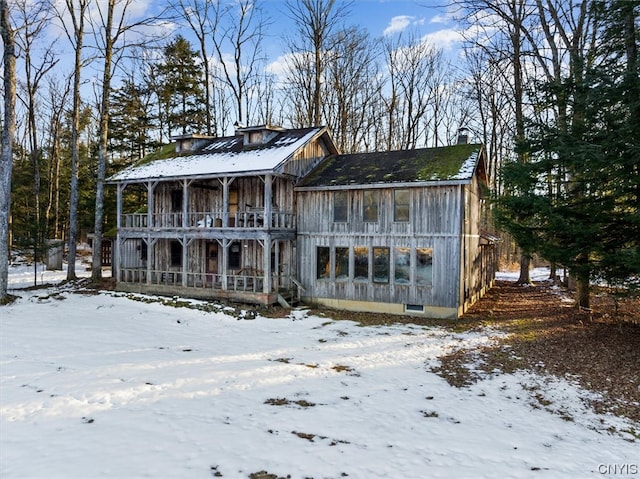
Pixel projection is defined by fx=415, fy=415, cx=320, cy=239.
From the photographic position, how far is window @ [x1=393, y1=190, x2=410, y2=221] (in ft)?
56.5

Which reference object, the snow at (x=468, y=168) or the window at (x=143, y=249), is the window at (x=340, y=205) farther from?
the window at (x=143, y=249)

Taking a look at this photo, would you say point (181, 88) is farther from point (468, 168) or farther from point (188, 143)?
point (468, 168)

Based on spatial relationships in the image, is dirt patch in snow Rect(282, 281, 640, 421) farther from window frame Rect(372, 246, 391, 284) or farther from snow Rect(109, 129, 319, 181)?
snow Rect(109, 129, 319, 181)

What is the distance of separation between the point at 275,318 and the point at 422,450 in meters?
10.5

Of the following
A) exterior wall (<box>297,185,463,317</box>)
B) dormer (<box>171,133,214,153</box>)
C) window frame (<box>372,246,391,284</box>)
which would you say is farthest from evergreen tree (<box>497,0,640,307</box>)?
dormer (<box>171,133,214,153</box>)

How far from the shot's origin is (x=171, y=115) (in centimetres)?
3344

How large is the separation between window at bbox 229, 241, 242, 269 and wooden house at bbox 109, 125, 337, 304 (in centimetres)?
5

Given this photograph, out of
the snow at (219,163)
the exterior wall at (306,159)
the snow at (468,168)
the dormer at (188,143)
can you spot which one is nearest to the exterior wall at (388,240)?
the snow at (468,168)

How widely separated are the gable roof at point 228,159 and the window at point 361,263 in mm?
5046

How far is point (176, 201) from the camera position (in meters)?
22.0

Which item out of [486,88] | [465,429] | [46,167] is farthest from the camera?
[46,167]

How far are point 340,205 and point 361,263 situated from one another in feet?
9.01

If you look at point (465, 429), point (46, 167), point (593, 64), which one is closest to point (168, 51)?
point (46, 167)

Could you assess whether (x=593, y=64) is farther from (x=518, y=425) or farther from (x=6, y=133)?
(x=6, y=133)
